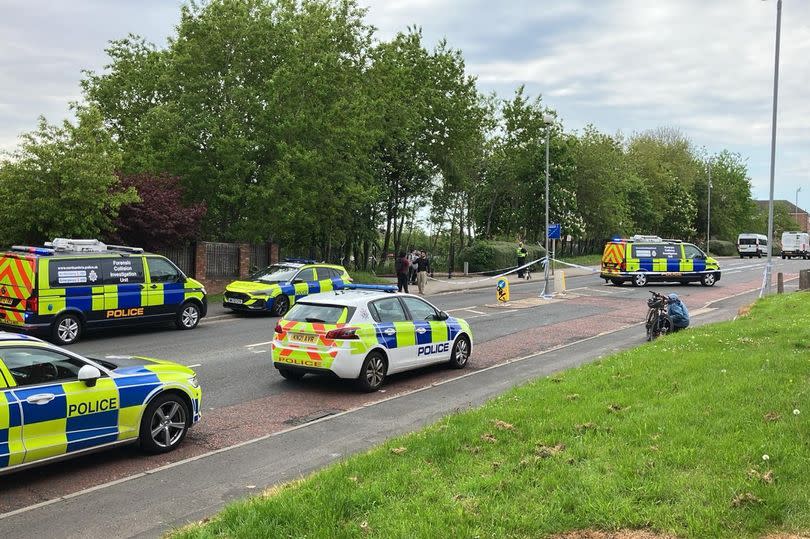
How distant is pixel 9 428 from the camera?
231 inches

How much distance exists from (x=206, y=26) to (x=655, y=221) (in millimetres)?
50294

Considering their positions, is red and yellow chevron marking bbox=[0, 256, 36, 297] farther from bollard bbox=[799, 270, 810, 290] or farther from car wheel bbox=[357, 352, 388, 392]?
bollard bbox=[799, 270, 810, 290]

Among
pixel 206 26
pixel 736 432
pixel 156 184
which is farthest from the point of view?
pixel 206 26

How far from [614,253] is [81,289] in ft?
78.3

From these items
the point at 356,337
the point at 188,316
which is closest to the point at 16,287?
the point at 188,316

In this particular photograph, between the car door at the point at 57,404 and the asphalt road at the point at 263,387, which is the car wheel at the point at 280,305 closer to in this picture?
the asphalt road at the point at 263,387

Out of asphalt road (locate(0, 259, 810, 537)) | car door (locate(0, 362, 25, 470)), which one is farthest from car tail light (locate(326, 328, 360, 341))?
car door (locate(0, 362, 25, 470))

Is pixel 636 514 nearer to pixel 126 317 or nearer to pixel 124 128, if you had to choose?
pixel 126 317

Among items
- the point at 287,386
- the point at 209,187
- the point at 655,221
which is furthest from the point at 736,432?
the point at 655,221

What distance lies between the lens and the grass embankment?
4.52m

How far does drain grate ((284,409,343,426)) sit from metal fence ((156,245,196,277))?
1623 centimetres

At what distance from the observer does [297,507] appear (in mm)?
4844

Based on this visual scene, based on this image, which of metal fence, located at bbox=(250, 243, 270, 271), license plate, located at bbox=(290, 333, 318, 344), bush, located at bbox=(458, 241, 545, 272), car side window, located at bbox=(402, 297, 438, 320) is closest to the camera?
license plate, located at bbox=(290, 333, 318, 344)

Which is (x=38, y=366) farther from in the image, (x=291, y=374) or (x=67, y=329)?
(x=67, y=329)
